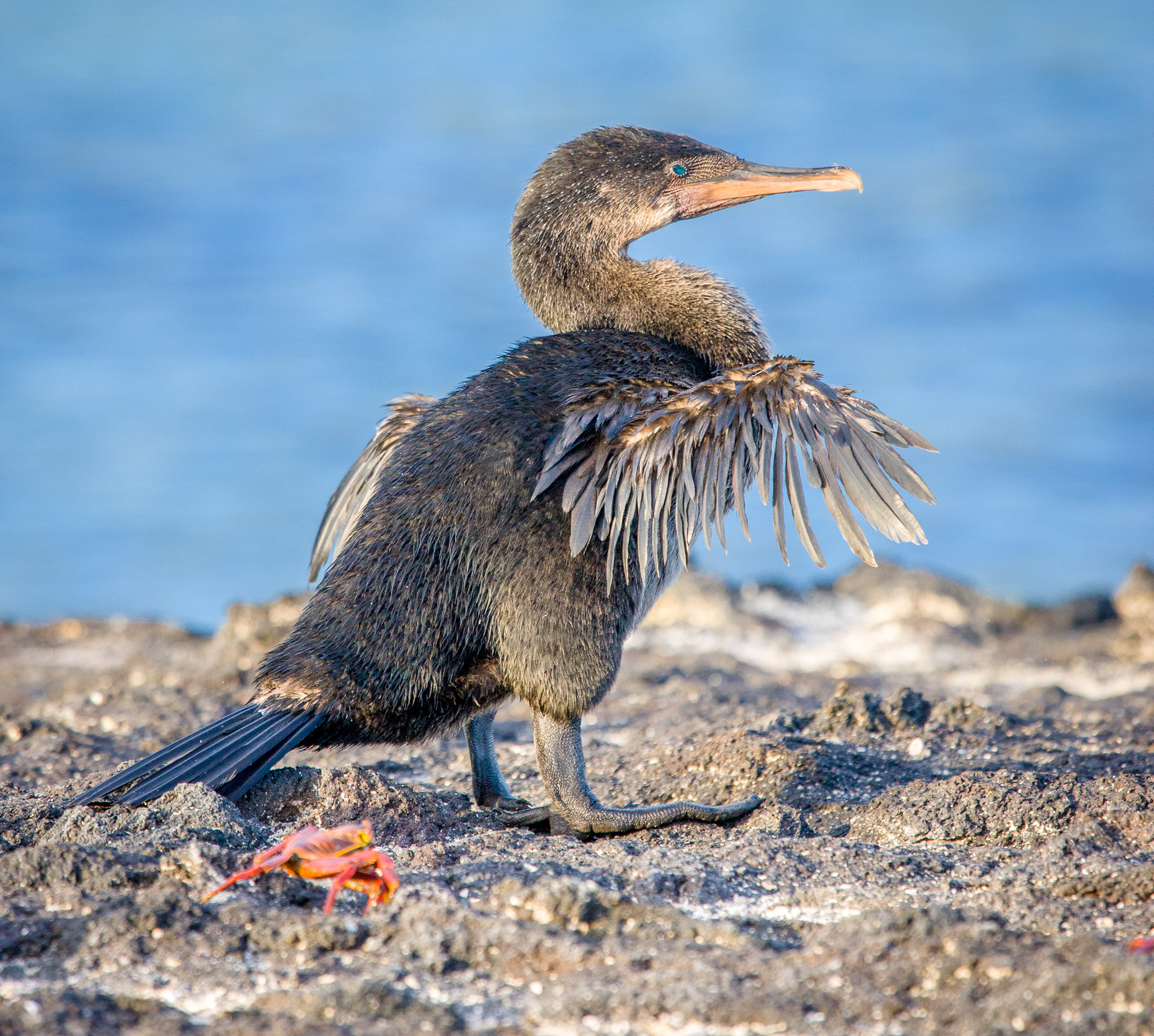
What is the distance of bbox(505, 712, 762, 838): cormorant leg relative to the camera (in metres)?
3.95

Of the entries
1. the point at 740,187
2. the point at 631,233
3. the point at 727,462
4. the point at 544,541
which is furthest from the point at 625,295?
the point at 544,541

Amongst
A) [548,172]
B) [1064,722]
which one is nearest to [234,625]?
[548,172]

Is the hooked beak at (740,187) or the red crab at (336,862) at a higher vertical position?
the hooked beak at (740,187)

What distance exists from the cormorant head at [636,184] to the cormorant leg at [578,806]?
1.96 metres

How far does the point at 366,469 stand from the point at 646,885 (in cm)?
254

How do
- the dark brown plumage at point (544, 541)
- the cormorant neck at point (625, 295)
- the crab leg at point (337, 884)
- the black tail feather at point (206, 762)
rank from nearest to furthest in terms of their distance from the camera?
the crab leg at point (337, 884)
the black tail feather at point (206, 762)
the dark brown plumage at point (544, 541)
the cormorant neck at point (625, 295)

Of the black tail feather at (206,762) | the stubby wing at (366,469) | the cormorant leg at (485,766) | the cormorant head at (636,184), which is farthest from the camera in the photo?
the stubby wing at (366,469)

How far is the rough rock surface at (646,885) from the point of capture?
2.42 metres

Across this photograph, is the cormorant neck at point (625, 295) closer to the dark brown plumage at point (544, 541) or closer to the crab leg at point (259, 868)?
the dark brown plumage at point (544, 541)

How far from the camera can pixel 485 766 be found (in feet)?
14.5

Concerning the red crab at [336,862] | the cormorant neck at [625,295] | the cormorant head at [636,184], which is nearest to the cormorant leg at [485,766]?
the red crab at [336,862]

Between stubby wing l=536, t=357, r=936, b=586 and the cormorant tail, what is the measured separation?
1.01 m

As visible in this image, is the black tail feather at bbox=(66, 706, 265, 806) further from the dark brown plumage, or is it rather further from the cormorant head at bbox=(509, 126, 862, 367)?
the cormorant head at bbox=(509, 126, 862, 367)

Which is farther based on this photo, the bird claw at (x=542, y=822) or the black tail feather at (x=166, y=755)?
the bird claw at (x=542, y=822)
